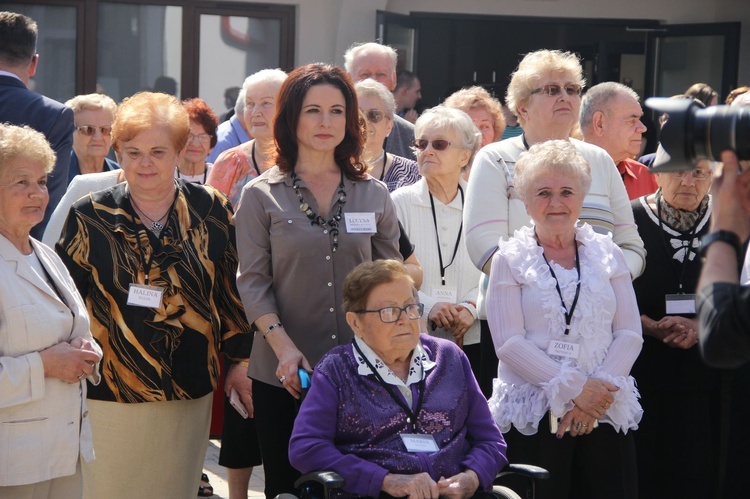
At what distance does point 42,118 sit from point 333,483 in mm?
2670

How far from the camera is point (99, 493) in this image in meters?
4.11

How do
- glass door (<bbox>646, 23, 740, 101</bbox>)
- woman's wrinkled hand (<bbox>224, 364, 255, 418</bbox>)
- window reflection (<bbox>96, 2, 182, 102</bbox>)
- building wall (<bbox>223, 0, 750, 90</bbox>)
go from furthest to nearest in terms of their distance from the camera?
glass door (<bbox>646, 23, 740, 101</bbox>) → building wall (<bbox>223, 0, 750, 90</bbox>) → window reflection (<bbox>96, 2, 182, 102</bbox>) → woman's wrinkled hand (<bbox>224, 364, 255, 418</bbox>)

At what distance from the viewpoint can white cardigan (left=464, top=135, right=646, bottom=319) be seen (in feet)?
14.9

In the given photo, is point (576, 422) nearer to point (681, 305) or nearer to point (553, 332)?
point (553, 332)

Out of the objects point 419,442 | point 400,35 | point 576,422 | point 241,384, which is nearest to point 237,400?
point 241,384

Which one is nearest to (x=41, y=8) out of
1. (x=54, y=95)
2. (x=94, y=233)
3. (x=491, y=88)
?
(x=54, y=95)

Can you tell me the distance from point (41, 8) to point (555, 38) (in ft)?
19.9

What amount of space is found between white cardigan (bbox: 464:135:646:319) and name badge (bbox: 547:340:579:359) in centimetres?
57

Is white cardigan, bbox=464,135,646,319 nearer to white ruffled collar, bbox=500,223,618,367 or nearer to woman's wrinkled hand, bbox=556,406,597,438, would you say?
white ruffled collar, bbox=500,223,618,367

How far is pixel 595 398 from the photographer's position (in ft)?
13.1

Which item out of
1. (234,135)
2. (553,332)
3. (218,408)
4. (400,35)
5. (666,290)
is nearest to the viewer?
(553,332)

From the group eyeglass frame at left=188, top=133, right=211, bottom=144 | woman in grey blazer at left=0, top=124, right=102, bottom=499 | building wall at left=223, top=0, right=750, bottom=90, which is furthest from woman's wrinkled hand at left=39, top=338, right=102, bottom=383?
building wall at left=223, top=0, right=750, bottom=90

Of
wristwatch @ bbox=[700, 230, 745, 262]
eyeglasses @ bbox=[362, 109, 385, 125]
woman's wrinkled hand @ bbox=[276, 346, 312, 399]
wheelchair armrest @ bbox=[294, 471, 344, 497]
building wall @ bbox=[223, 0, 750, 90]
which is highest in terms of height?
building wall @ bbox=[223, 0, 750, 90]

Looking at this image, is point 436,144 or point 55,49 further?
point 55,49
